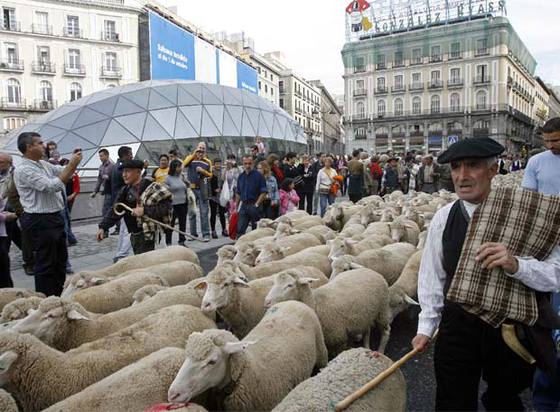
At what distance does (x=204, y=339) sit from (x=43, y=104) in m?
45.2

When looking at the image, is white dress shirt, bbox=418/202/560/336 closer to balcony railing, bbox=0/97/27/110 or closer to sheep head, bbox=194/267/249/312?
sheep head, bbox=194/267/249/312

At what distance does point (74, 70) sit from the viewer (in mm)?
42562

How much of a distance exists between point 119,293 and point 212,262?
10.3 ft

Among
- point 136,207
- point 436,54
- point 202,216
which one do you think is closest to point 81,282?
point 136,207

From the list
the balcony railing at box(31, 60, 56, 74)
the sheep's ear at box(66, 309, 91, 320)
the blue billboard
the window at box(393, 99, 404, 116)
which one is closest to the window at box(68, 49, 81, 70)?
the balcony railing at box(31, 60, 56, 74)

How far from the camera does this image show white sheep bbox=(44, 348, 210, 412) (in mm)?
2271

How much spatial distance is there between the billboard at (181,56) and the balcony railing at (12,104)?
43.7 ft

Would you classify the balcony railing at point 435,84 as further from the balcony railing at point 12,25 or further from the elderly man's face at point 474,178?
the elderly man's face at point 474,178

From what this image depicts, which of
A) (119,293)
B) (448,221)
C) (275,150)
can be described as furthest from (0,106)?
(448,221)

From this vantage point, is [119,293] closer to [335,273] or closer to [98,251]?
[335,273]

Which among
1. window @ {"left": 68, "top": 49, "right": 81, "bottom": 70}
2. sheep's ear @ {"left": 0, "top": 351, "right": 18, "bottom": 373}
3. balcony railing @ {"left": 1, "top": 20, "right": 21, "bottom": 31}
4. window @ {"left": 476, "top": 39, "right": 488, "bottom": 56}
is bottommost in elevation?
sheep's ear @ {"left": 0, "top": 351, "right": 18, "bottom": 373}

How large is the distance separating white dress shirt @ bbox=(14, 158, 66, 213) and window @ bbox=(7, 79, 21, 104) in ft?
140

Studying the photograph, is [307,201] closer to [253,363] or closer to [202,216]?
[202,216]

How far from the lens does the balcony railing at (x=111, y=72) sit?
4388 cm
